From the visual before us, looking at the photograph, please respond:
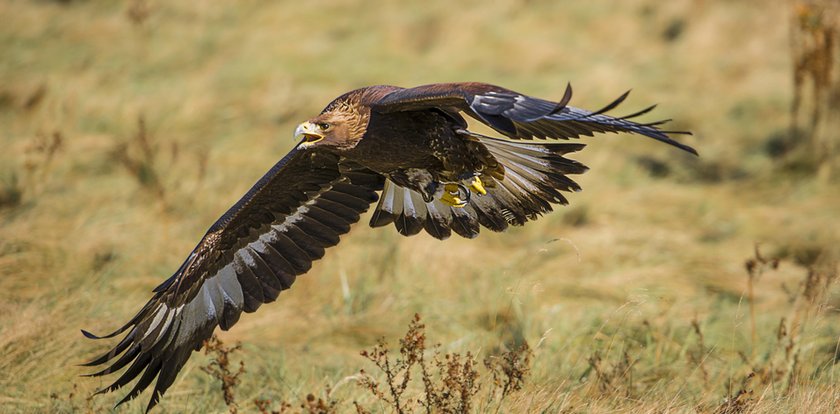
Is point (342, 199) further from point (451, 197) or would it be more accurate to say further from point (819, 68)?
point (819, 68)

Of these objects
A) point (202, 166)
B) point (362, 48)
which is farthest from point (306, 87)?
point (202, 166)

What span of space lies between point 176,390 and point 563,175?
7.17ft

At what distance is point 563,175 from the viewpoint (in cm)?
476

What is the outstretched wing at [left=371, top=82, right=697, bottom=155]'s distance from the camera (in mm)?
3439

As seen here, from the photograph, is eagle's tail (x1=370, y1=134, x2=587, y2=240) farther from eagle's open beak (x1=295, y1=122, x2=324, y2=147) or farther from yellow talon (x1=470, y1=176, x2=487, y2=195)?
eagle's open beak (x1=295, y1=122, x2=324, y2=147)

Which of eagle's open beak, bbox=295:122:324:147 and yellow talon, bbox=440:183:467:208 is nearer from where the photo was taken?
eagle's open beak, bbox=295:122:324:147

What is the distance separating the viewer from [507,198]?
195 inches

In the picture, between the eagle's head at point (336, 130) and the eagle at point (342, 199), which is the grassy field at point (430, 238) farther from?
the eagle's head at point (336, 130)

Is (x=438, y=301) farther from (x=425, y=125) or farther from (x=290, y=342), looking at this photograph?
(x=425, y=125)

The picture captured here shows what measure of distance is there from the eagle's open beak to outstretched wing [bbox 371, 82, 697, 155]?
2.21 ft

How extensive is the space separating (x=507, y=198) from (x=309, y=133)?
3.69 feet

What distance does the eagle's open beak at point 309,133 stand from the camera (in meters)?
4.41

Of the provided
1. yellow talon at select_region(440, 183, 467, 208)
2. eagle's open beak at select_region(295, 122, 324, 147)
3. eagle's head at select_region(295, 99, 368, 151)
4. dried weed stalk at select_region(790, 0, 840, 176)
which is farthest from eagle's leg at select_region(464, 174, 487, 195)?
dried weed stalk at select_region(790, 0, 840, 176)

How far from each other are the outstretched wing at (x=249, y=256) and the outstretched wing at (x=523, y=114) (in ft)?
4.43
